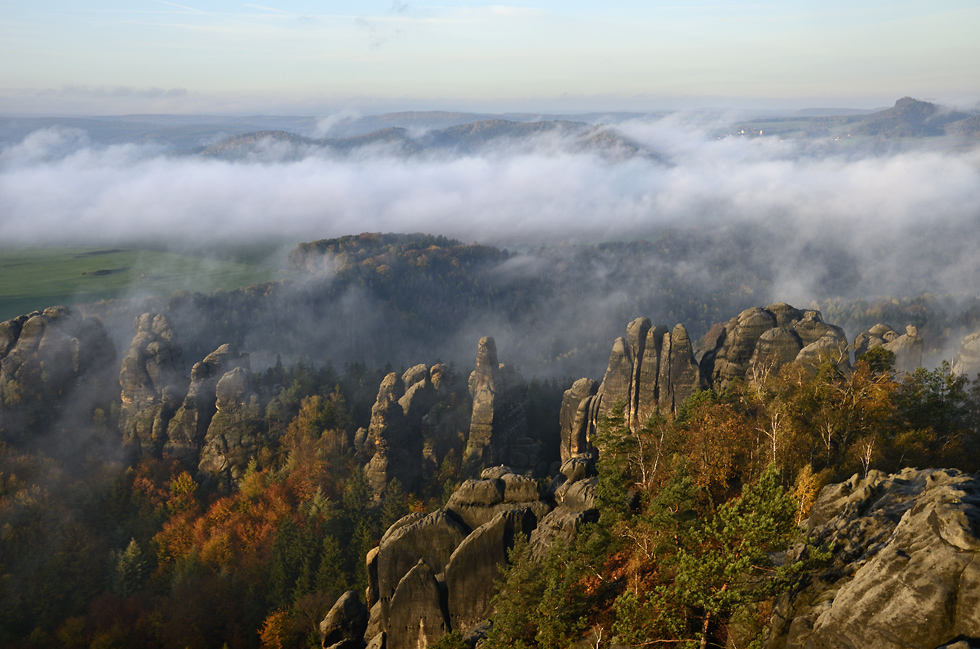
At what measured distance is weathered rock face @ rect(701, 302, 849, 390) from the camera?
58688 mm

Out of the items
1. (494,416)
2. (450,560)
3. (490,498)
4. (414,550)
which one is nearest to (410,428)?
(494,416)

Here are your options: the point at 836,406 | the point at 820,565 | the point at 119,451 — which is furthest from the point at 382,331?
the point at 820,565

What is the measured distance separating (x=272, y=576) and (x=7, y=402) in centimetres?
4155

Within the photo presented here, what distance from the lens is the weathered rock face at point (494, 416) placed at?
7006 centimetres

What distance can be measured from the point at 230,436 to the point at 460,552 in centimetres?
4794

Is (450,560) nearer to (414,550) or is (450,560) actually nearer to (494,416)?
(414,550)

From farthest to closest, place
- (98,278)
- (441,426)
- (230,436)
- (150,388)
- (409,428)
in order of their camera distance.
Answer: (98,278), (150,388), (230,436), (441,426), (409,428)

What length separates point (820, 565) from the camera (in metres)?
18.9

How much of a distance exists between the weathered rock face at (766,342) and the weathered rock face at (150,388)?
61606 millimetres

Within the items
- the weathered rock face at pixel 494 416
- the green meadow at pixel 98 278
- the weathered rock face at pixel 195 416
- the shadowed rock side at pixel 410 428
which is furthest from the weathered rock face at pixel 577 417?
the green meadow at pixel 98 278

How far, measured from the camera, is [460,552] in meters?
34.9

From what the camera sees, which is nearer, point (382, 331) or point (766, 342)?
point (766, 342)

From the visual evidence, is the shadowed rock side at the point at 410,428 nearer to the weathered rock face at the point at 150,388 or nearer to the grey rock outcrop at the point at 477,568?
the weathered rock face at the point at 150,388

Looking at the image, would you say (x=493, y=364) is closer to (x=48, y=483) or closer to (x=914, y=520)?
(x=48, y=483)
